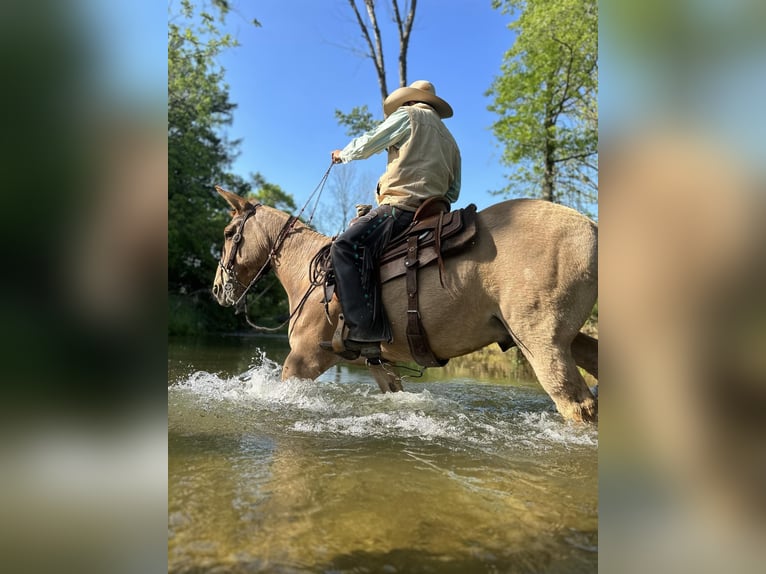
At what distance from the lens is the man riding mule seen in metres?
3.89

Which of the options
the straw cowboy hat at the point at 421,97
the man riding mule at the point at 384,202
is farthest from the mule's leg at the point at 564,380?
the straw cowboy hat at the point at 421,97

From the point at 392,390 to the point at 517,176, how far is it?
12.4 meters

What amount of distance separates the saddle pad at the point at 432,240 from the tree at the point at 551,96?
1208cm

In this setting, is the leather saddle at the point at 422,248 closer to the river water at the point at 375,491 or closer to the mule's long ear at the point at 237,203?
the river water at the point at 375,491

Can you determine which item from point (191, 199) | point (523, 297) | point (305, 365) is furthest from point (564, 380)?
point (191, 199)

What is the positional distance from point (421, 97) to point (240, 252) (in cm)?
273

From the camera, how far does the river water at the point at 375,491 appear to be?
1.58 metres

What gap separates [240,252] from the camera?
553 centimetres

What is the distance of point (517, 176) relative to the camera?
16.1 metres

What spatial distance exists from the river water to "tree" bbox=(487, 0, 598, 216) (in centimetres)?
1252

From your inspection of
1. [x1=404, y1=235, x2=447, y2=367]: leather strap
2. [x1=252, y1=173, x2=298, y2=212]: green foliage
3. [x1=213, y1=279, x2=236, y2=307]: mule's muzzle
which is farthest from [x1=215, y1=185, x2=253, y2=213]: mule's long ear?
[x1=252, y1=173, x2=298, y2=212]: green foliage
